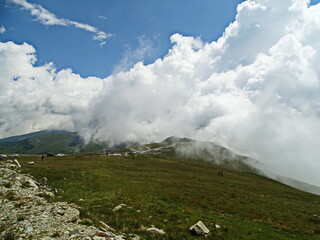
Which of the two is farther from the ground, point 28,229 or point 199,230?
point 28,229

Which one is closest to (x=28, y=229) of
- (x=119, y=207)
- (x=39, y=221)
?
(x=39, y=221)

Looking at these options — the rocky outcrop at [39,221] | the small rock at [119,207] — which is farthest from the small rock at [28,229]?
the small rock at [119,207]

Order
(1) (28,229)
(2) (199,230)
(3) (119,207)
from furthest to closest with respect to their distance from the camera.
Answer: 1. (3) (119,207)
2. (2) (199,230)
3. (1) (28,229)

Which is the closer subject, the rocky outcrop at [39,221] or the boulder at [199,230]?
the rocky outcrop at [39,221]

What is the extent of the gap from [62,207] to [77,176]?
96.0 feet

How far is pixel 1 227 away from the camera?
15258 millimetres

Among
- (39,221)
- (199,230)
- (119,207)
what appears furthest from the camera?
(119,207)

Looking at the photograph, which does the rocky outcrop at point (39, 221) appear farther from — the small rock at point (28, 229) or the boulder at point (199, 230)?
the boulder at point (199, 230)

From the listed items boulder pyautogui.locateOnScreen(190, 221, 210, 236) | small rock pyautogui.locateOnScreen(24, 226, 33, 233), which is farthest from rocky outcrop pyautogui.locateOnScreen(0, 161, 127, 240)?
boulder pyautogui.locateOnScreen(190, 221, 210, 236)

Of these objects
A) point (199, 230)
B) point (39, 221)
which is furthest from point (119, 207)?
point (39, 221)

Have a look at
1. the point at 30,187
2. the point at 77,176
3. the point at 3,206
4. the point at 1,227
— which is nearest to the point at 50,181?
the point at 77,176

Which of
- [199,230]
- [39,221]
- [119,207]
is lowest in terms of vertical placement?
[119,207]

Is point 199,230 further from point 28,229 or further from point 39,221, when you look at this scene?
point 28,229

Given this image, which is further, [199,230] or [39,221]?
[199,230]
